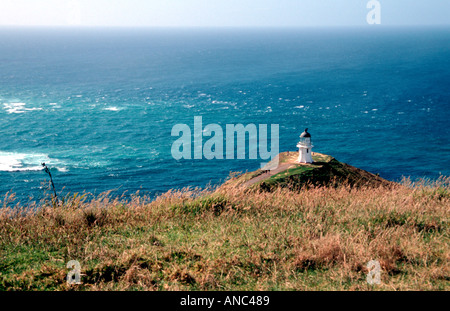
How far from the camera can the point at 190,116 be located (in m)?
77.1

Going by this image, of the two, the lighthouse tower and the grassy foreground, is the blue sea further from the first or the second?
the grassy foreground

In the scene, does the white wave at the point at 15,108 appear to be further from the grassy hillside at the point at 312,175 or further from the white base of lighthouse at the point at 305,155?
the white base of lighthouse at the point at 305,155

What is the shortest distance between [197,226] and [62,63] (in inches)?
5999

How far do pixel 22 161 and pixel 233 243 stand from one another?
171 feet

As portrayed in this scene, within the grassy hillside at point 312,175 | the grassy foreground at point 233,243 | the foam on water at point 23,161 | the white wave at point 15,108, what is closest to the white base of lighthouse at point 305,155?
the grassy hillside at point 312,175

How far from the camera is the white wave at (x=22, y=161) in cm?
5222

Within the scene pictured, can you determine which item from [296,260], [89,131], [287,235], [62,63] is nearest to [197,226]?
[287,235]

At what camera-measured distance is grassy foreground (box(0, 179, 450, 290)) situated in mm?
7523

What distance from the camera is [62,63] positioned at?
148 m

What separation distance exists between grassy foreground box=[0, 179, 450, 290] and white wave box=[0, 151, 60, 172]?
147 feet

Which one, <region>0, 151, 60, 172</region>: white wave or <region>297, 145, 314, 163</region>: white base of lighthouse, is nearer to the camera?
<region>297, 145, 314, 163</region>: white base of lighthouse

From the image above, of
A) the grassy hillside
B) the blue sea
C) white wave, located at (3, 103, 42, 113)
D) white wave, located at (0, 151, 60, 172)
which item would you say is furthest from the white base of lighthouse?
white wave, located at (3, 103, 42, 113)

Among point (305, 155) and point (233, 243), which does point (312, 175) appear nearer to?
point (305, 155)

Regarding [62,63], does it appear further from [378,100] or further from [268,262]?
[268,262]
